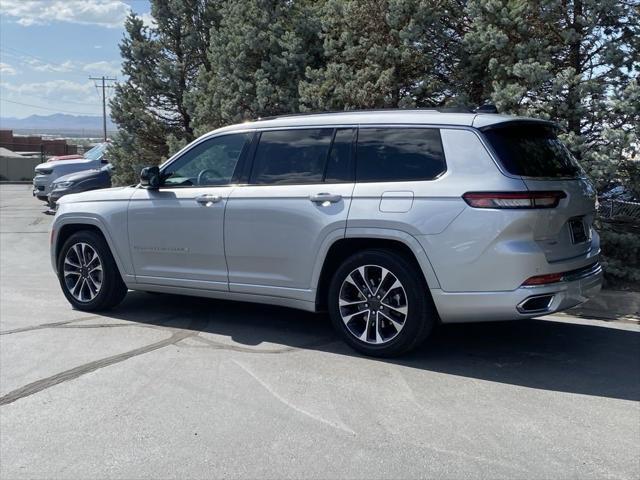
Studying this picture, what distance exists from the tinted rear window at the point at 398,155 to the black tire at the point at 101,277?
3.00m

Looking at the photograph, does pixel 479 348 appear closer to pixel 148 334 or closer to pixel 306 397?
pixel 306 397

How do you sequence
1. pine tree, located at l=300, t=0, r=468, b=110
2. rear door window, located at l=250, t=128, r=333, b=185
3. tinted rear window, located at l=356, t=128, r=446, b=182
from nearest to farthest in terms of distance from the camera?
tinted rear window, located at l=356, t=128, r=446, b=182, rear door window, located at l=250, t=128, r=333, b=185, pine tree, located at l=300, t=0, r=468, b=110

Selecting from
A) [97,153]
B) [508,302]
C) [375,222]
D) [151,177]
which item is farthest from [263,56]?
[97,153]

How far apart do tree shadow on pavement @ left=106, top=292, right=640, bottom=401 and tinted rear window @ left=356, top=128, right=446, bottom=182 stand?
1481 mm

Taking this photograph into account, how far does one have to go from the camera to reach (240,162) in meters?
6.14

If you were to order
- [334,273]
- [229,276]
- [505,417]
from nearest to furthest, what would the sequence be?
1. [505,417]
2. [334,273]
3. [229,276]

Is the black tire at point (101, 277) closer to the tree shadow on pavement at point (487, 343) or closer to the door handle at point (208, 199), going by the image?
the tree shadow on pavement at point (487, 343)

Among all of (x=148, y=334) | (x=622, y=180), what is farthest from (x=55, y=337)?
(x=622, y=180)

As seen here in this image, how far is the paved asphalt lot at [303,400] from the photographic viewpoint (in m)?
3.76

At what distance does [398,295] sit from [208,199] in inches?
79.0

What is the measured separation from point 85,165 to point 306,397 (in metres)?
14.5

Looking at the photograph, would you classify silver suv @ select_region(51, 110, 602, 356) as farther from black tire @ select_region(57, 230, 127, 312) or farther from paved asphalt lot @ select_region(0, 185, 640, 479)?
paved asphalt lot @ select_region(0, 185, 640, 479)

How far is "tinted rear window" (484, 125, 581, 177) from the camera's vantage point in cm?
495

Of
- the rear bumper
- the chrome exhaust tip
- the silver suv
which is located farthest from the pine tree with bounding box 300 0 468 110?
the chrome exhaust tip
